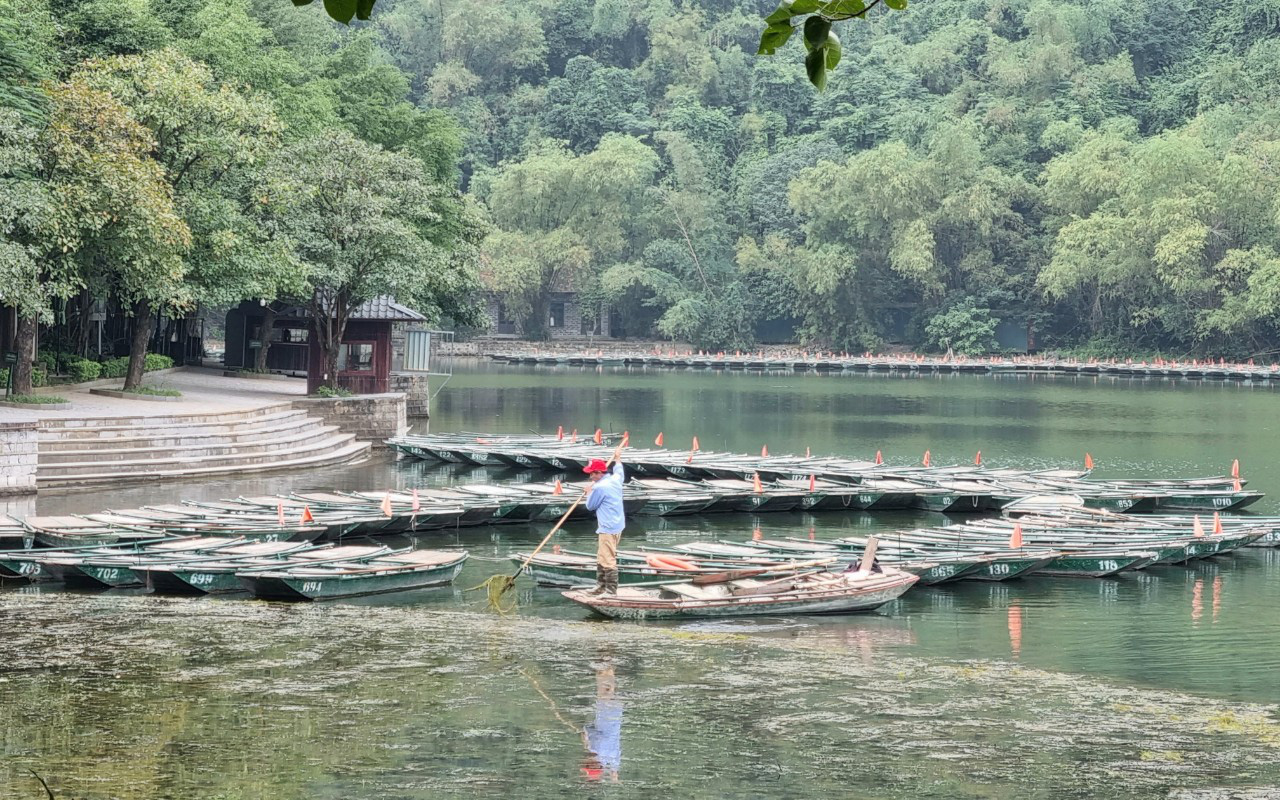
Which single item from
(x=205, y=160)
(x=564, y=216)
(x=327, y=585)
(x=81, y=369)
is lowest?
(x=327, y=585)

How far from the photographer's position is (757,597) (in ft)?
76.6

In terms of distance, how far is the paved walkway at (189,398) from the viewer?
3738cm

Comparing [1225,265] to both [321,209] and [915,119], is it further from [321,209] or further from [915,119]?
[321,209]

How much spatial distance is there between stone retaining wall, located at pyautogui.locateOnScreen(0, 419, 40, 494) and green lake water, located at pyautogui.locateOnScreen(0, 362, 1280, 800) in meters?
1.11

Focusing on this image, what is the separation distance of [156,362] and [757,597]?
3641cm

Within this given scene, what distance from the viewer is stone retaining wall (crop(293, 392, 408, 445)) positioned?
4791 centimetres

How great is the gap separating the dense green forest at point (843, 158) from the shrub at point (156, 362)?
29.2 feet

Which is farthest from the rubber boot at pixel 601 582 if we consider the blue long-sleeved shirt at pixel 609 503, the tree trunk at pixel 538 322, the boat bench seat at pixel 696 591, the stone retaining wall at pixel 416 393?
the tree trunk at pixel 538 322

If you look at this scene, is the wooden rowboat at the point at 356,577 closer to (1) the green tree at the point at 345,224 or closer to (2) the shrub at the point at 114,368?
(1) the green tree at the point at 345,224

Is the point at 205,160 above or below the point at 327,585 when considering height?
above

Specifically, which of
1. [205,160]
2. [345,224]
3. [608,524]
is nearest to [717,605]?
[608,524]

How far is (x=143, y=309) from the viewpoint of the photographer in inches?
1741

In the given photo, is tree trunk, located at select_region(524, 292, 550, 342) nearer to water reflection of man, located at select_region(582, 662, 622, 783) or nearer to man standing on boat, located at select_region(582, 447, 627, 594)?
man standing on boat, located at select_region(582, 447, 627, 594)

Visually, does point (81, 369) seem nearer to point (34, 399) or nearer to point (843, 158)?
point (34, 399)
